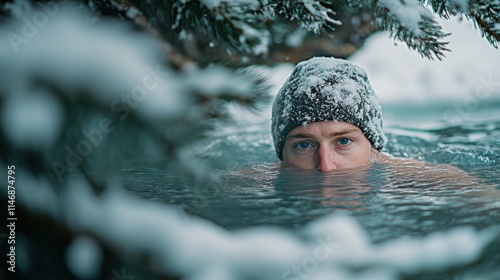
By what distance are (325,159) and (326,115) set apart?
0.17 m

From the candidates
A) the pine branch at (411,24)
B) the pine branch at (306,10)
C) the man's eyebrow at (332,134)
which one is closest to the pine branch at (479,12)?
the pine branch at (411,24)

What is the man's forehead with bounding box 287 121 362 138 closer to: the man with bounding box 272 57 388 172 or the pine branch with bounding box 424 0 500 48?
the man with bounding box 272 57 388 172

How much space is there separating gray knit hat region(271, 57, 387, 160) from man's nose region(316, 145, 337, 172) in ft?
0.35

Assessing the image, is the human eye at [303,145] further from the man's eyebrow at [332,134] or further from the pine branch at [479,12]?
the pine branch at [479,12]

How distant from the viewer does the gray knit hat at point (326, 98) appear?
144 centimetres

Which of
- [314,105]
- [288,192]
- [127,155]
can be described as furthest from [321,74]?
[127,155]

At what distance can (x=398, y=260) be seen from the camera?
22.9 inches

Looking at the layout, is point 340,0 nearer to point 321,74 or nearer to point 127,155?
point 321,74

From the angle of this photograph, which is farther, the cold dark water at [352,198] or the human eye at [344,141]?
the human eye at [344,141]

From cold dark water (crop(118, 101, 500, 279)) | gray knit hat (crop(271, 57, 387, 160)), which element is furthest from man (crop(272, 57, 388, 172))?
cold dark water (crop(118, 101, 500, 279))

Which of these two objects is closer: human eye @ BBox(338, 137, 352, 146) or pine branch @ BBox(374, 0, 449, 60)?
pine branch @ BBox(374, 0, 449, 60)

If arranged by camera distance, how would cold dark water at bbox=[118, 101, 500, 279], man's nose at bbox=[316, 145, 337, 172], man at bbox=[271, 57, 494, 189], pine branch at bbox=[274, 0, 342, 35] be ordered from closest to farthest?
cold dark water at bbox=[118, 101, 500, 279]
pine branch at bbox=[274, 0, 342, 35]
man's nose at bbox=[316, 145, 337, 172]
man at bbox=[271, 57, 494, 189]

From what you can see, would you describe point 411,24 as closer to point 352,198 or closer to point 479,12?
point 479,12

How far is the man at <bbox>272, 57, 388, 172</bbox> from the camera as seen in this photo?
142 cm
